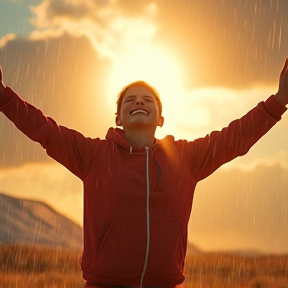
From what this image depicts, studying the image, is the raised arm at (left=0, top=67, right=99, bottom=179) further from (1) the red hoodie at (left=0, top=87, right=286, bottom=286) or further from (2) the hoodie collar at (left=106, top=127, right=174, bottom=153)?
(2) the hoodie collar at (left=106, top=127, right=174, bottom=153)

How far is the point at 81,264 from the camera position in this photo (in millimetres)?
4188

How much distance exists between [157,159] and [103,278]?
3.04 ft

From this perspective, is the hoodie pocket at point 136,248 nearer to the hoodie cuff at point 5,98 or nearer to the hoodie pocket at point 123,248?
the hoodie pocket at point 123,248

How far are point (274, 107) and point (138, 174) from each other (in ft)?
3.65

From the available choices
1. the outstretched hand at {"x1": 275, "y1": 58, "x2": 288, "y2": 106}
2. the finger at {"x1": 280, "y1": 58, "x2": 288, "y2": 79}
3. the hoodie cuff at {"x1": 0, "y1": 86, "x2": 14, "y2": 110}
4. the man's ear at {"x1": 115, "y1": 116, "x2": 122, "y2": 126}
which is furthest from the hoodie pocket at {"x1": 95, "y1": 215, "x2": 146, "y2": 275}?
the finger at {"x1": 280, "y1": 58, "x2": 288, "y2": 79}

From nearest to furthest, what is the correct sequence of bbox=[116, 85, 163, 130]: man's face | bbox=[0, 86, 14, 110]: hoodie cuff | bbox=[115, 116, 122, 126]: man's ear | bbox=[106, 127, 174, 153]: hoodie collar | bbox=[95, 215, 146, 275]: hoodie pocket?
bbox=[95, 215, 146, 275]: hoodie pocket, bbox=[0, 86, 14, 110]: hoodie cuff, bbox=[106, 127, 174, 153]: hoodie collar, bbox=[116, 85, 163, 130]: man's face, bbox=[115, 116, 122, 126]: man's ear

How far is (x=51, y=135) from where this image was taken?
4.28 m

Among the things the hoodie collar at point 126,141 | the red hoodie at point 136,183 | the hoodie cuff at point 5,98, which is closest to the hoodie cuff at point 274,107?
the red hoodie at point 136,183

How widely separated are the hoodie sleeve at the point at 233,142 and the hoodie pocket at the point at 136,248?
57 centimetres

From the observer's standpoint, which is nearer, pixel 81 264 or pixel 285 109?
pixel 81 264

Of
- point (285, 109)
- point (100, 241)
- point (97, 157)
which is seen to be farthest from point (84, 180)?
point (285, 109)

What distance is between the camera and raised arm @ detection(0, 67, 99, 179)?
13.9 feet

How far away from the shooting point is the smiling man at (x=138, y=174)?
13.3ft

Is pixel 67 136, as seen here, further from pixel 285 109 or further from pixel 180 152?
pixel 285 109
